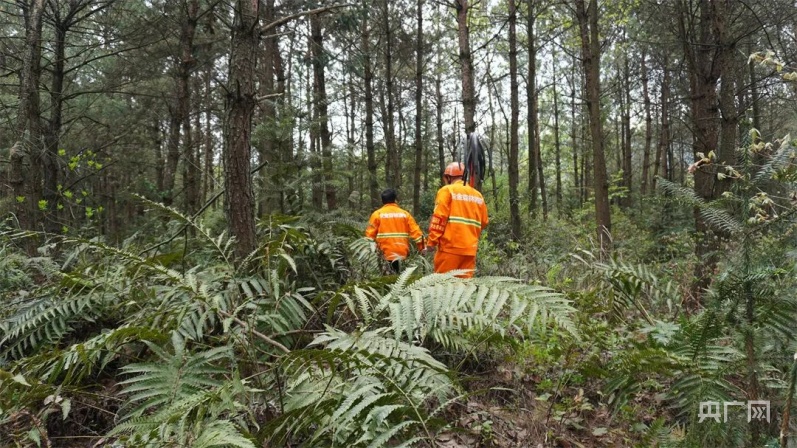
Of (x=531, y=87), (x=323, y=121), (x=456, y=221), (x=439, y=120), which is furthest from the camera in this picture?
(x=439, y=120)

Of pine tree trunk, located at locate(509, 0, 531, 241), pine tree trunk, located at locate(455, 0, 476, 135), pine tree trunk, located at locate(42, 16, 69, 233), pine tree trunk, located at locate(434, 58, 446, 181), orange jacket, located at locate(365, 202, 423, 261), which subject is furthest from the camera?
pine tree trunk, located at locate(434, 58, 446, 181)

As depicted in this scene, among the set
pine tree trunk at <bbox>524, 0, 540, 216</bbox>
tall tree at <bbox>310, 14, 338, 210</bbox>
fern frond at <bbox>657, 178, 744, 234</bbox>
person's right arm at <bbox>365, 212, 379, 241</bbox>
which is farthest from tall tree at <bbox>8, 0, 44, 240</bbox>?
pine tree trunk at <bbox>524, 0, 540, 216</bbox>

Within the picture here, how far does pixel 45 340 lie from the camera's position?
3.41 meters

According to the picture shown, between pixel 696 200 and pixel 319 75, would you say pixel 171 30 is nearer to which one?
pixel 319 75

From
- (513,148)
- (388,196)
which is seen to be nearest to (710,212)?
(388,196)

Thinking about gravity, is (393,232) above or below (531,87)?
below

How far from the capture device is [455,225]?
5238 millimetres

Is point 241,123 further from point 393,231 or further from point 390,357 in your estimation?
point 393,231

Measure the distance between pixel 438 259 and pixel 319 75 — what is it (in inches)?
348

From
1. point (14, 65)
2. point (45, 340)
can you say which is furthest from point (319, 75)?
point (45, 340)

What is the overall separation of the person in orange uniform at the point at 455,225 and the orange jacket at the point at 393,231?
840 millimetres

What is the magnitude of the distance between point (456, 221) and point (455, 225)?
50 millimetres

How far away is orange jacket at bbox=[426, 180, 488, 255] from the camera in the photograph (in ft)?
17.2

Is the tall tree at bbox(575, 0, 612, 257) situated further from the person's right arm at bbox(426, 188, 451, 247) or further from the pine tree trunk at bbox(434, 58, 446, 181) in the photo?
the pine tree trunk at bbox(434, 58, 446, 181)
